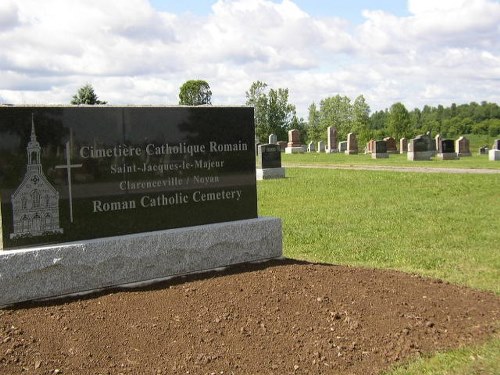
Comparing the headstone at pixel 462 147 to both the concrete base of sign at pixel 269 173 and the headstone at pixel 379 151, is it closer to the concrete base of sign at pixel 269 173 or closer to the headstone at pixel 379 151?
the headstone at pixel 379 151

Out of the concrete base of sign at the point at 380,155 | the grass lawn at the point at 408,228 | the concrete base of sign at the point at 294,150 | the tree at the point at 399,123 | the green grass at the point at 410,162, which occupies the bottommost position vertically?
the grass lawn at the point at 408,228

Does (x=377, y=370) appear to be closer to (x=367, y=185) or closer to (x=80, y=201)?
(x=80, y=201)

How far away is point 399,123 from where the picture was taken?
184 feet

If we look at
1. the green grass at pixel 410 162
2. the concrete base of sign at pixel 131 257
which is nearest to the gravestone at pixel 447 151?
the green grass at pixel 410 162

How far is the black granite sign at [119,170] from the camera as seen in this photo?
4898 millimetres

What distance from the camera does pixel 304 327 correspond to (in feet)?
14.9

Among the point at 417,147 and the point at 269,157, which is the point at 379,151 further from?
the point at 269,157

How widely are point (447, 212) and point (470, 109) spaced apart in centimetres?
8381

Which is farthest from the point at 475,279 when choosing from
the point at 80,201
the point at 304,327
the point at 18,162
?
the point at 18,162

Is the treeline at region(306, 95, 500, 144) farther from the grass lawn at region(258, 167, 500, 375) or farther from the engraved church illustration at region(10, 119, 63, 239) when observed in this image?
the engraved church illustration at region(10, 119, 63, 239)

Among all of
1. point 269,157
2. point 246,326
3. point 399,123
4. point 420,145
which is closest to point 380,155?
point 420,145

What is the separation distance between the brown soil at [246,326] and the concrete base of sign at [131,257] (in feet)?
0.51

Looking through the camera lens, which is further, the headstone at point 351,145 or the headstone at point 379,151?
the headstone at point 351,145

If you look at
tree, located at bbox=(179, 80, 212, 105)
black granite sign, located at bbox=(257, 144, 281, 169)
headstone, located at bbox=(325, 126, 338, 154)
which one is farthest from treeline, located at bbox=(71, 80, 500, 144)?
black granite sign, located at bbox=(257, 144, 281, 169)
